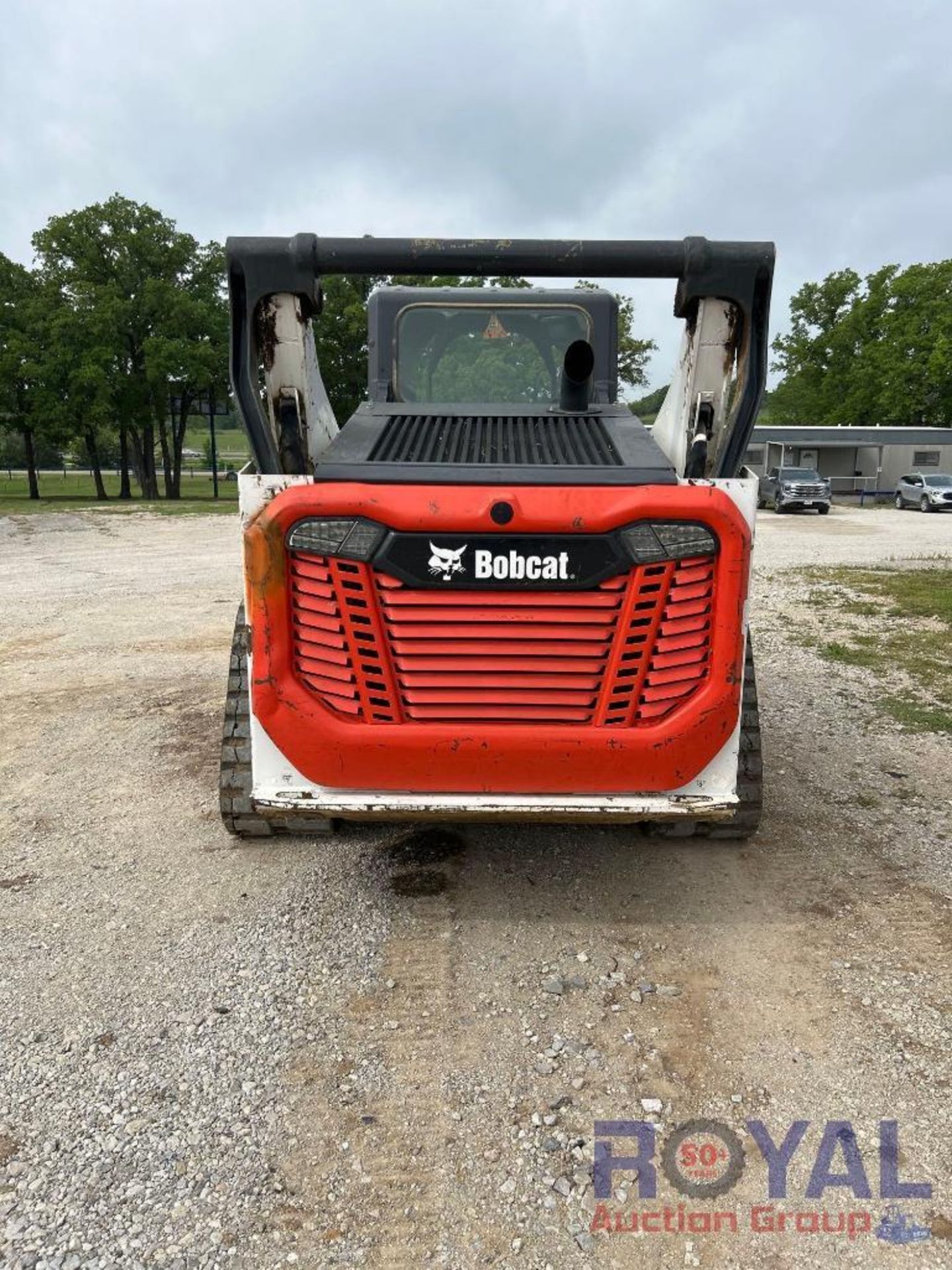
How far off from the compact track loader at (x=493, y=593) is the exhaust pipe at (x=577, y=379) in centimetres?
102

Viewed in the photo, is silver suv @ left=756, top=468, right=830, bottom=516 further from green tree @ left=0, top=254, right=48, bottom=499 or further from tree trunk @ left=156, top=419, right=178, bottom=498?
green tree @ left=0, top=254, right=48, bottom=499

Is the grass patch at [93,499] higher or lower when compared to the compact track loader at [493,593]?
lower

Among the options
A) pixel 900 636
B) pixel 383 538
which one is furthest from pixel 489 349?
pixel 900 636

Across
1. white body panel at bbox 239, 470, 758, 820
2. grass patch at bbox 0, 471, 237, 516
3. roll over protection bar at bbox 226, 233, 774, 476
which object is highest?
roll over protection bar at bbox 226, 233, 774, 476

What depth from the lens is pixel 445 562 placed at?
264cm

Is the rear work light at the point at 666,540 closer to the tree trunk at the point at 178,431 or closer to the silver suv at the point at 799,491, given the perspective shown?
the silver suv at the point at 799,491

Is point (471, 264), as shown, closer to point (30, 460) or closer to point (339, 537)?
point (339, 537)

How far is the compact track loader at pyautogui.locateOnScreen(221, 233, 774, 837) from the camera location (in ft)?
8.68

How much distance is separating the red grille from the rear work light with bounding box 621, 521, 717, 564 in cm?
4

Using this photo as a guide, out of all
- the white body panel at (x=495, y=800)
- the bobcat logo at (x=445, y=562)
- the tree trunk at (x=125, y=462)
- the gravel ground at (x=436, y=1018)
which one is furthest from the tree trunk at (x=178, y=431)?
the bobcat logo at (x=445, y=562)

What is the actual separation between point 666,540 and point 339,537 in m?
1.01

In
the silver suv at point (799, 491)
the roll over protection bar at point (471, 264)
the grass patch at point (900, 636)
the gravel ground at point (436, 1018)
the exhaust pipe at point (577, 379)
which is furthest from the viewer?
the silver suv at point (799, 491)

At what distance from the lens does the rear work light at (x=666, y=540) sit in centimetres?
264

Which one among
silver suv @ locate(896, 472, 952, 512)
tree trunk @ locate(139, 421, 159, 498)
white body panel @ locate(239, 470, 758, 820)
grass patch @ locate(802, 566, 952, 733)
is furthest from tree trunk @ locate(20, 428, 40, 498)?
white body panel @ locate(239, 470, 758, 820)
